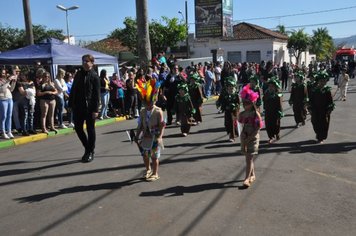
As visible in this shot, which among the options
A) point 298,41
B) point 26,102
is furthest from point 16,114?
point 298,41

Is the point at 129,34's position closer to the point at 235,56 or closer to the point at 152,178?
the point at 235,56

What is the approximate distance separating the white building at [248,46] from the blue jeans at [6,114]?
41701 millimetres

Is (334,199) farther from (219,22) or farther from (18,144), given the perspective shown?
(219,22)

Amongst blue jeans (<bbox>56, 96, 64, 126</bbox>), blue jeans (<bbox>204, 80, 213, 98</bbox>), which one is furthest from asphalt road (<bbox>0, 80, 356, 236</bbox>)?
blue jeans (<bbox>204, 80, 213, 98</bbox>)

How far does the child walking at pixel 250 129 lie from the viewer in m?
6.50

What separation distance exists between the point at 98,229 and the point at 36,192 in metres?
1.91

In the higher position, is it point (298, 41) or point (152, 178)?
point (298, 41)

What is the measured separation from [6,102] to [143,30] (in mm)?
8711

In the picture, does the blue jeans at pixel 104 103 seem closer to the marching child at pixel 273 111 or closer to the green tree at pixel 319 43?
the marching child at pixel 273 111

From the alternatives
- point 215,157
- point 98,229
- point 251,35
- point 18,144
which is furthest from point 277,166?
point 251,35

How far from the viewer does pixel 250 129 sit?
6562 millimetres

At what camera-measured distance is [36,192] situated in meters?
6.38

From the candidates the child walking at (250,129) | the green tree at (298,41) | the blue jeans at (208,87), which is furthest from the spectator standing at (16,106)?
the green tree at (298,41)

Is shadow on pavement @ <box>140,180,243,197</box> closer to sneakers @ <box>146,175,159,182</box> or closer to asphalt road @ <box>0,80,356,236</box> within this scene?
asphalt road @ <box>0,80,356,236</box>
